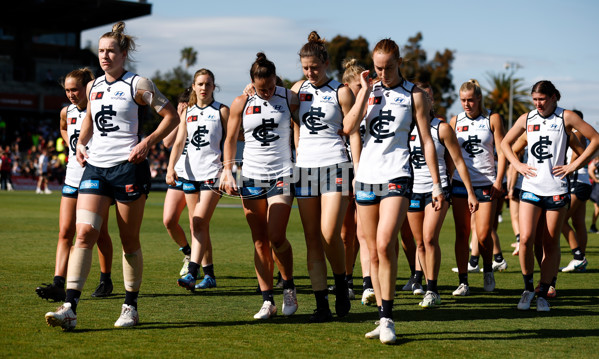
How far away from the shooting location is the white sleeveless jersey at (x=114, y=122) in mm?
6445

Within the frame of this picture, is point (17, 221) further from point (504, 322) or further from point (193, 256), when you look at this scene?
point (504, 322)

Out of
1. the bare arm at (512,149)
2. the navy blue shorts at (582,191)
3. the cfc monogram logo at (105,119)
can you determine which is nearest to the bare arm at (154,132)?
the cfc monogram logo at (105,119)

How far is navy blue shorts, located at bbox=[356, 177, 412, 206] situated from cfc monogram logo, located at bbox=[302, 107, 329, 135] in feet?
2.45

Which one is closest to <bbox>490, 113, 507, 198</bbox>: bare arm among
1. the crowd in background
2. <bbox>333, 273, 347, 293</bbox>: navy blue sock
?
<bbox>333, 273, 347, 293</bbox>: navy blue sock

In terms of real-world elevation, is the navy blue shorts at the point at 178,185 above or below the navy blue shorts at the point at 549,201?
below

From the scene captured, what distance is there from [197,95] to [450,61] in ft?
201

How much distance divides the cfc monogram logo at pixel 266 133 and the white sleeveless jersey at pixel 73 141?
208 cm

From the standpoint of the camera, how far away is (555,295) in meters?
8.77

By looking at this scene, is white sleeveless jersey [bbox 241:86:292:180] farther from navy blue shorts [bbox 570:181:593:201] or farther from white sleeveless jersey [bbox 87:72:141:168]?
navy blue shorts [bbox 570:181:593:201]

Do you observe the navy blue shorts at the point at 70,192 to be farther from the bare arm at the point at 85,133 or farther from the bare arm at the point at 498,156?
the bare arm at the point at 498,156

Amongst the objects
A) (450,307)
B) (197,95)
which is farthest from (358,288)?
(197,95)

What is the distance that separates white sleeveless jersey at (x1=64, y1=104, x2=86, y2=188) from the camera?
772cm

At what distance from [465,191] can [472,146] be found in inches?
26.9

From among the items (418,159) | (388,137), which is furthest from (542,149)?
(388,137)
